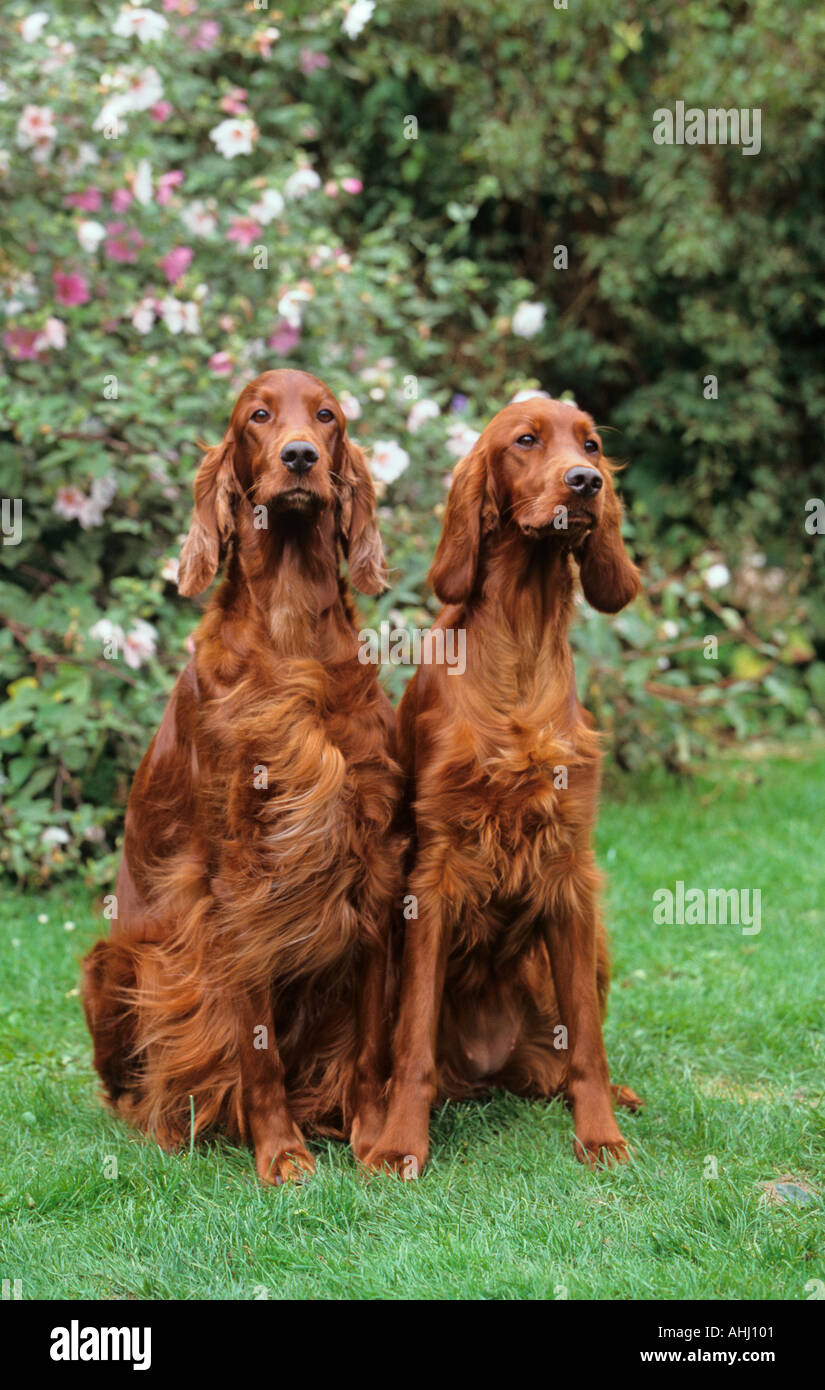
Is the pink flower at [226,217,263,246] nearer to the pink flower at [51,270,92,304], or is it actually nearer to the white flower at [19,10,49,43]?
the pink flower at [51,270,92,304]

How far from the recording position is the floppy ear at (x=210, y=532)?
3.07 metres

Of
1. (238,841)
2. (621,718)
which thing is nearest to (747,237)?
(621,718)

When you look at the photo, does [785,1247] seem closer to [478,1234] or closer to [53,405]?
[478,1234]

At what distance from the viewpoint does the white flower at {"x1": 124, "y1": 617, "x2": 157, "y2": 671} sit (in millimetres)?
4664

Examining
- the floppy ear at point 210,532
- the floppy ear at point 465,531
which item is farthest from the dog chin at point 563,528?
the floppy ear at point 210,532

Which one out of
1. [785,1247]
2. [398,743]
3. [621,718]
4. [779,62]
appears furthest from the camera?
[779,62]

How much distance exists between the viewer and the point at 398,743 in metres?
3.22

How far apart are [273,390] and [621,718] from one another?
11.0 ft

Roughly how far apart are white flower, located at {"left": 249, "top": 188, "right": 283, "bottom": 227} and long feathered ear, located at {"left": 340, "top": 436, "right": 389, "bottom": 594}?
221 cm

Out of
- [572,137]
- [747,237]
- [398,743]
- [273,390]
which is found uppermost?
[572,137]

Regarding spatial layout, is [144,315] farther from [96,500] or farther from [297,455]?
[297,455]

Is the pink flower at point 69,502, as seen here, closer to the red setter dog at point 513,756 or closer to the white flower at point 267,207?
the white flower at point 267,207

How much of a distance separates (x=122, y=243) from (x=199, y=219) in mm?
385

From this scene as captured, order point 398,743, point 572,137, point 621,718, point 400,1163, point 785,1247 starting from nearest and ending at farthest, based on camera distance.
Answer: point 785,1247
point 400,1163
point 398,743
point 621,718
point 572,137
